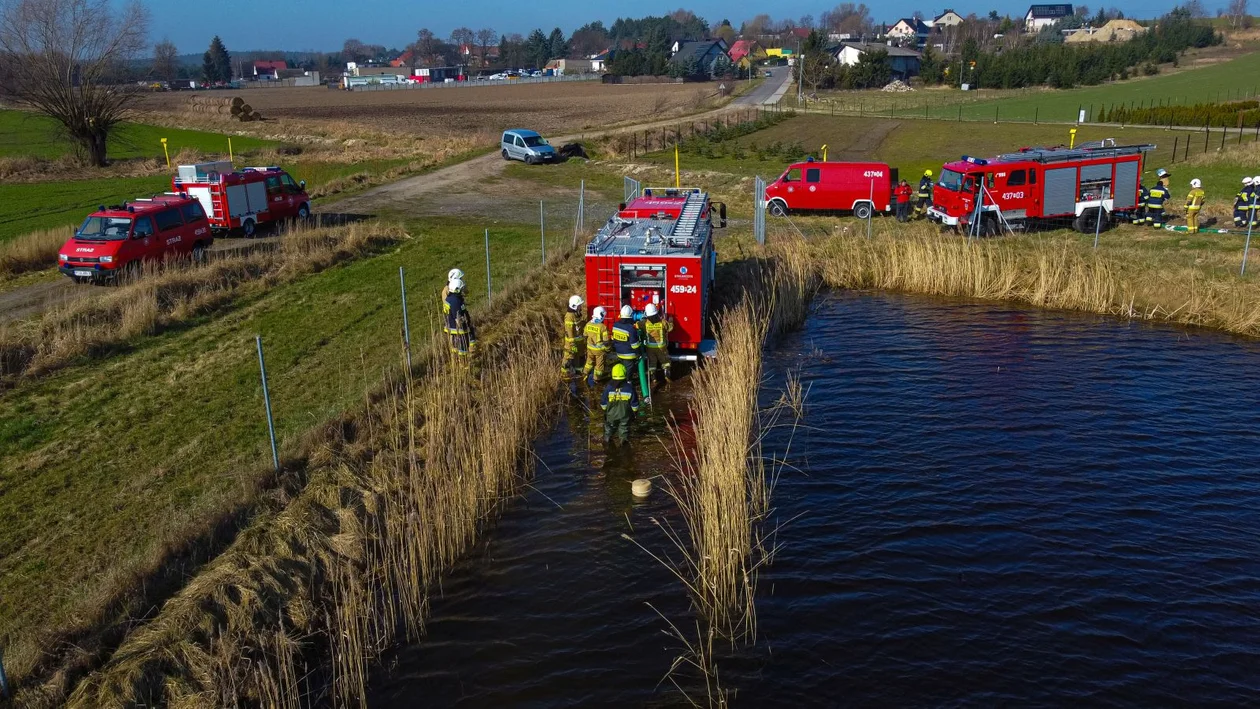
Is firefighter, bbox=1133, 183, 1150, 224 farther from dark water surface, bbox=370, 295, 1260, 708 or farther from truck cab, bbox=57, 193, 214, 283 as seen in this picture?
truck cab, bbox=57, 193, 214, 283

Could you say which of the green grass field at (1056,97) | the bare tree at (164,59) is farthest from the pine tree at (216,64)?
the green grass field at (1056,97)

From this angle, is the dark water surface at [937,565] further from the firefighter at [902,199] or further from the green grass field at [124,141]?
the green grass field at [124,141]

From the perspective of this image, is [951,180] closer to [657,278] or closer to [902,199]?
[902,199]

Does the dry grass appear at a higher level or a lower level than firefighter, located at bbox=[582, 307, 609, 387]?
higher

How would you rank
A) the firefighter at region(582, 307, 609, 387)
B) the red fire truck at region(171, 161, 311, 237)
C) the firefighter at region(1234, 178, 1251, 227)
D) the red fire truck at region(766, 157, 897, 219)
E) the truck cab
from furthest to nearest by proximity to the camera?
the red fire truck at region(766, 157, 897, 219)
the red fire truck at region(171, 161, 311, 237)
the firefighter at region(1234, 178, 1251, 227)
the truck cab
the firefighter at region(582, 307, 609, 387)

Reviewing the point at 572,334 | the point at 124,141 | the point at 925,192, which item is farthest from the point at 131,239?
the point at 124,141

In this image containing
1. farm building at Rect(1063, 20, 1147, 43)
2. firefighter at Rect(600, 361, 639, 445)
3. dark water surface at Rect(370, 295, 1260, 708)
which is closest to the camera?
dark water surface at Rect(370, 295, 1260, 708)

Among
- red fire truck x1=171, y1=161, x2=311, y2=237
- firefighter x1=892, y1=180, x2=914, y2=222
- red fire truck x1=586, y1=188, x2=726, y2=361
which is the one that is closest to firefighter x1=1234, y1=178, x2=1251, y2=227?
firefighter x1=892, y1=180, x2=914, y2=222
